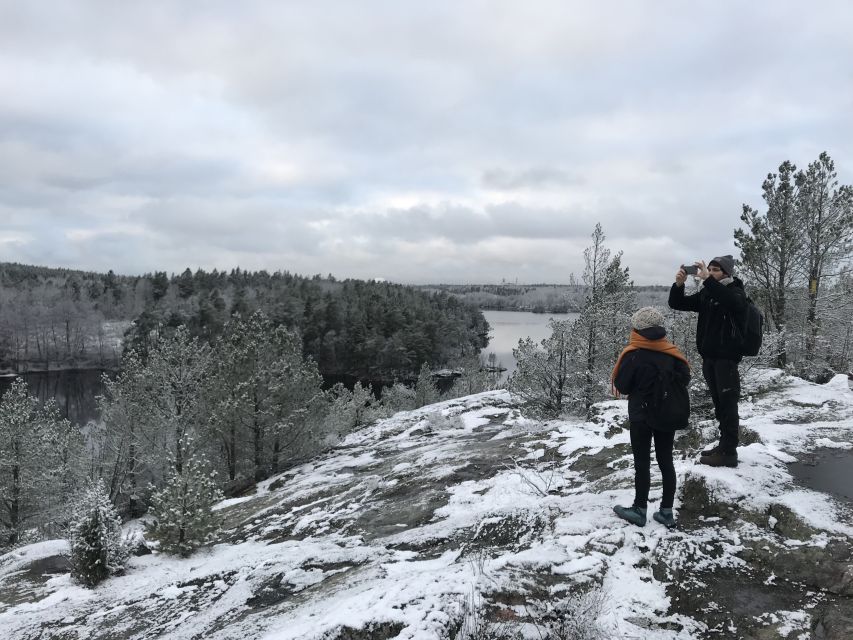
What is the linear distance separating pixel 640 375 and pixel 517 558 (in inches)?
83.3

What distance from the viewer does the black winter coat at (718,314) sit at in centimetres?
502

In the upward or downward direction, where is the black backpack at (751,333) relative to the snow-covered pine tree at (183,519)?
upward

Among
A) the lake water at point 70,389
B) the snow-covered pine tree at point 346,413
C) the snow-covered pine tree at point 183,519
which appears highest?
the snow-covered pine tree at point 183,519

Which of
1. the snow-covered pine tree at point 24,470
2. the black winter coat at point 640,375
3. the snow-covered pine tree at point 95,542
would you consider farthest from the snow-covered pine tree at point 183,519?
the snow-covered pine tree at point 24,470

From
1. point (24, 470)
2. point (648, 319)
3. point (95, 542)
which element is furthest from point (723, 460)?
point (24, 470)

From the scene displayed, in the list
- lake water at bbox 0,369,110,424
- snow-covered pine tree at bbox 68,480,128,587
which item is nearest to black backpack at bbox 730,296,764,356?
snow-covered pine tree at bbox 68,480,128,587

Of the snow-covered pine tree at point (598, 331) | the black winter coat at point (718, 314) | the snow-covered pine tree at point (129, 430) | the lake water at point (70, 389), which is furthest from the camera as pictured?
the lake water at point (70, 389)

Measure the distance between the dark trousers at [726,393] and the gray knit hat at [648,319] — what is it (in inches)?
48.0

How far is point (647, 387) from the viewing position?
14.7 ft

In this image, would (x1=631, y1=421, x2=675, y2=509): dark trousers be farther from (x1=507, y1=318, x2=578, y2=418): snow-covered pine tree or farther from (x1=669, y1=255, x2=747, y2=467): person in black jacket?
(x1=507, y1=318, x2=578, y2=418): snow-covered pine tree

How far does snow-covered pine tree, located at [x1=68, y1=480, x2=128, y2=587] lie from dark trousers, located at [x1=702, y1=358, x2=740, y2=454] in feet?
29.8

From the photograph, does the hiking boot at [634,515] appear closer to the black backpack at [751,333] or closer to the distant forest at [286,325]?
the black backpack at [751,333]

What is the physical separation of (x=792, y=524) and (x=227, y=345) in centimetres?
1758

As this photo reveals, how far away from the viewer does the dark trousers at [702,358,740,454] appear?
525 cm
